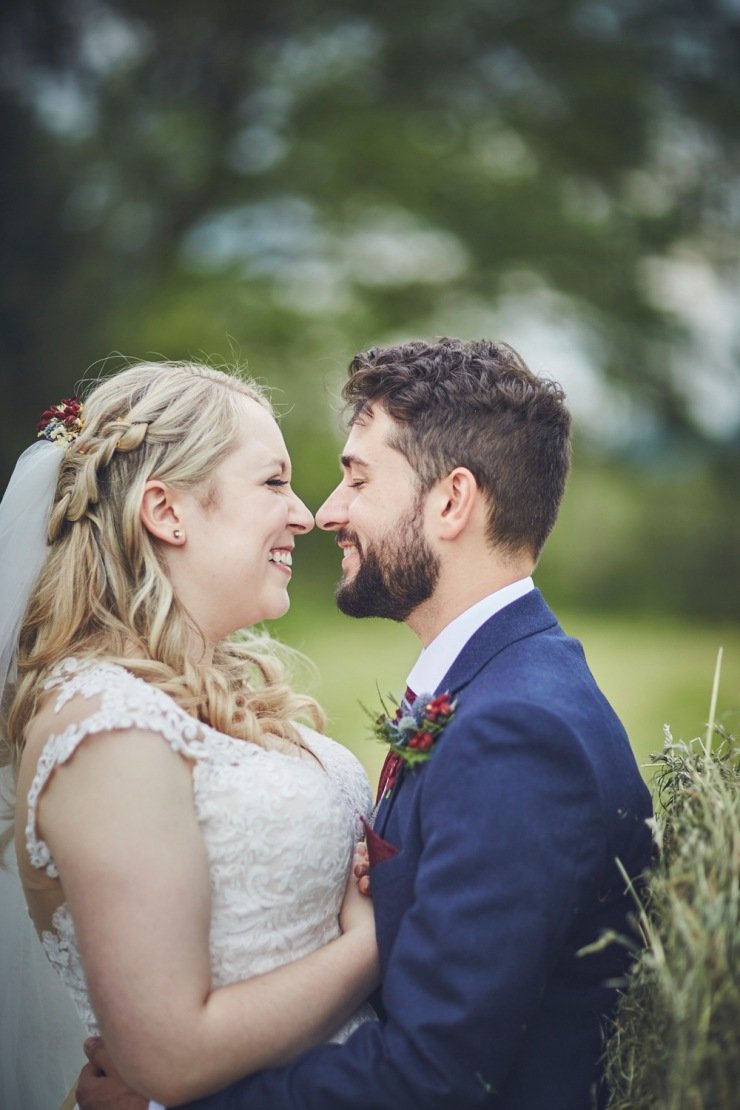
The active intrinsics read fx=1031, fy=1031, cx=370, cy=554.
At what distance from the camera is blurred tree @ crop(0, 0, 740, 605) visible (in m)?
11.0

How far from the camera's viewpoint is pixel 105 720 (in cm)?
230

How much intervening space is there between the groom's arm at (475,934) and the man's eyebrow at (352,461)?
1043mm

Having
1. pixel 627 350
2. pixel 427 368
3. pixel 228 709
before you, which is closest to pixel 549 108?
pixel 627 350

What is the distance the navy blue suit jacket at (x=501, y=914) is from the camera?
7.00 ft

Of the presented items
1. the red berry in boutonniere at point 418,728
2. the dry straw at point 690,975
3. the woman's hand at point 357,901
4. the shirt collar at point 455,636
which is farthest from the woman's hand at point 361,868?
the dry straw at point 690,975

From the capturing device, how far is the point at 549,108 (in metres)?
12.3

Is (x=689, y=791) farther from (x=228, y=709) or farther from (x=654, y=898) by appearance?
(x=228, y=709)

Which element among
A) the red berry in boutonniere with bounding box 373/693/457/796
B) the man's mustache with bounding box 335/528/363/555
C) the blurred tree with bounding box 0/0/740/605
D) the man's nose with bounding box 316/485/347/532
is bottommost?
the red berry in boutonniere with bounding box 373/693/457/796

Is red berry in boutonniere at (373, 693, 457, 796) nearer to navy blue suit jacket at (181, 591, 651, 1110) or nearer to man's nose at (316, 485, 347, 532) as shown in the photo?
navy blue suit jacket at (181, 591, 651, 1110)

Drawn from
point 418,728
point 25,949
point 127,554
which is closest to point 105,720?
point 127,554

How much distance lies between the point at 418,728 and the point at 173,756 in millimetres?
609

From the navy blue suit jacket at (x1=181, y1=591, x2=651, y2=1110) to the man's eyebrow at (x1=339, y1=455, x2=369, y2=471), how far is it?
839mm

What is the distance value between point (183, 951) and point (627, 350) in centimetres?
1154

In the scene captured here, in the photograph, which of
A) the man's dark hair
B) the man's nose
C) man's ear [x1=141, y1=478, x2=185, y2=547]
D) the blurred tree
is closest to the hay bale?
the man's dark hair
